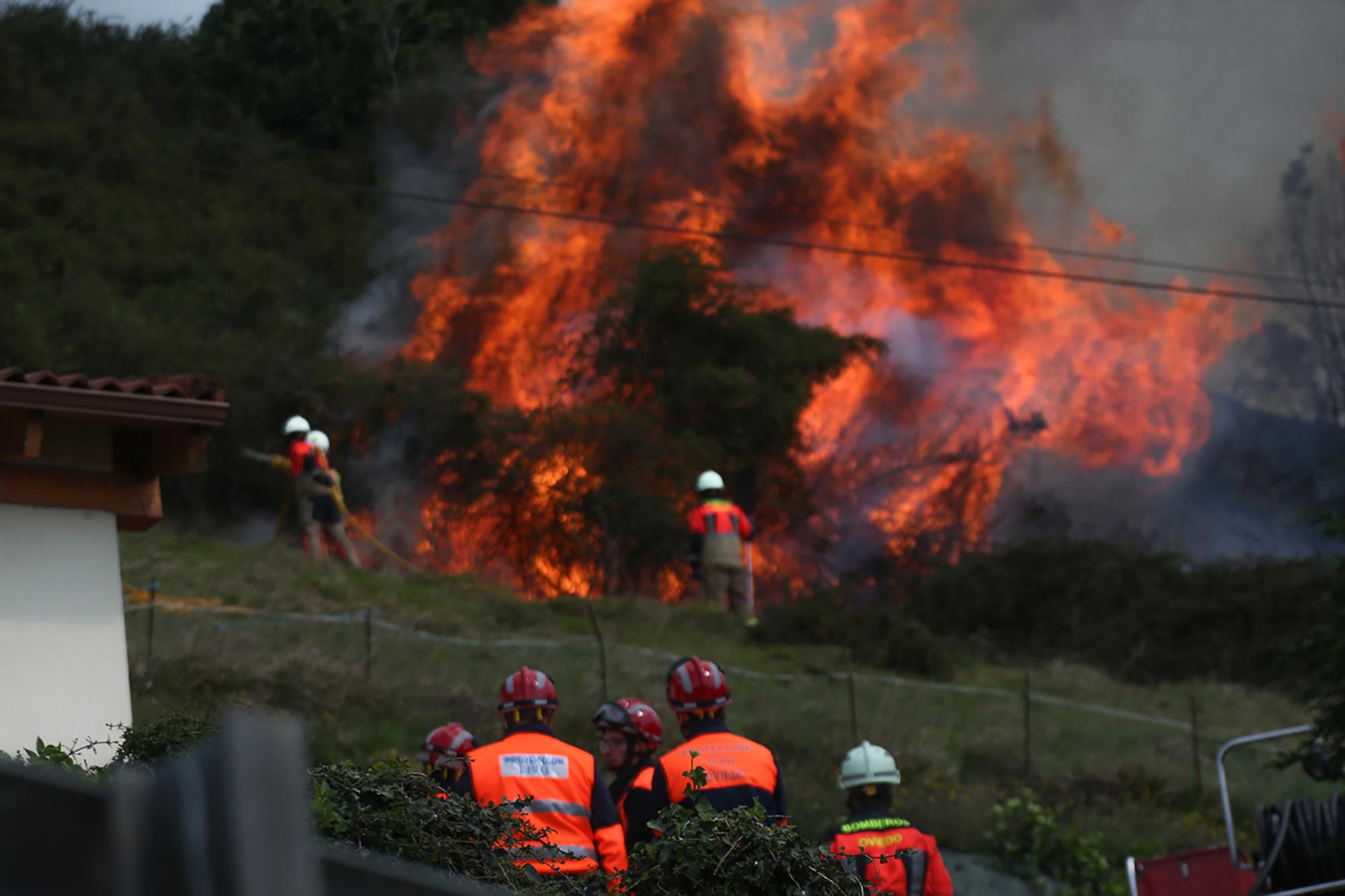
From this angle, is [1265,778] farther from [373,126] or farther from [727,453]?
[373,126]

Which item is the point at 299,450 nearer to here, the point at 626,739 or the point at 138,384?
the point at 138,384

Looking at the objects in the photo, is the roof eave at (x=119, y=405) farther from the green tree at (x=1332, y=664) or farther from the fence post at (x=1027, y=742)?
the fence post at (x=1027, y=742)

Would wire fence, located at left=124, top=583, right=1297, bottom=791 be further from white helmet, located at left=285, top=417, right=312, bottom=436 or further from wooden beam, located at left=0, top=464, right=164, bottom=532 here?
white helmet, located at left=285, top=417, right=312, bottom=436

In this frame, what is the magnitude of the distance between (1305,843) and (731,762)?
4392 millimetres

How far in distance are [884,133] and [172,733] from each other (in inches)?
1258

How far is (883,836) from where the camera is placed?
659 cm

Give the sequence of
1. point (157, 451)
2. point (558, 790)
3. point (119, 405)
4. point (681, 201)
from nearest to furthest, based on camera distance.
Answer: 1. point (558, 790)
2. point (119, 405)
3. point (157, 451)
4. point (681, 201)

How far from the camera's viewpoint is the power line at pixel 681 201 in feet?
109

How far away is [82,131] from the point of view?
111ft

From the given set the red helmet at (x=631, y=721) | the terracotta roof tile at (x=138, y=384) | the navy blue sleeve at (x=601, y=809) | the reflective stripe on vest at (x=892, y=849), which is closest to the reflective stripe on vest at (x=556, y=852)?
the navy blue sleeve at (x=601, y=809)

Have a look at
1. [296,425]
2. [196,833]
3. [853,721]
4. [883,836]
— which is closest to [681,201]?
[296,425]

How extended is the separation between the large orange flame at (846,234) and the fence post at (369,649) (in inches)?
624

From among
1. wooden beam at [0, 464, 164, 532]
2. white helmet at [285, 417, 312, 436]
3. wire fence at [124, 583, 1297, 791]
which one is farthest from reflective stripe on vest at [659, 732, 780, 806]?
white helmet at [285, 417, 312, 436]

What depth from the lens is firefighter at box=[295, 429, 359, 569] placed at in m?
19.3
